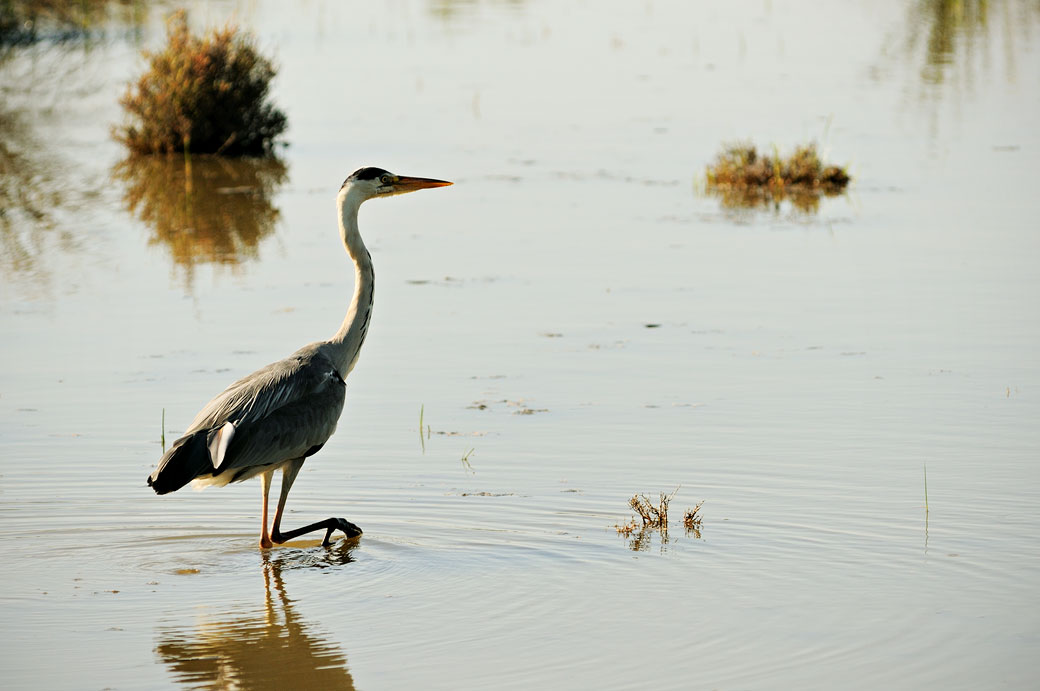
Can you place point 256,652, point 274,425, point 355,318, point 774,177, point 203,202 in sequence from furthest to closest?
point 203,202, point 774,177, point 355,318, point 274,425, point 256,652

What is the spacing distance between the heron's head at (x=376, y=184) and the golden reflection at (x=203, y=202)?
16.3 ft

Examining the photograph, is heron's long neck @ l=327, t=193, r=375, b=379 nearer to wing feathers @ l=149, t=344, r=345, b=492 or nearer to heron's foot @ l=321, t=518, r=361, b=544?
wing feathers @ l=149, t=344, r=345, b=492

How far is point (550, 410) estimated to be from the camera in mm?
8453

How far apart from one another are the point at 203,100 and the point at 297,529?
445 inches

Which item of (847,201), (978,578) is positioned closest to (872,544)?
(978,578)

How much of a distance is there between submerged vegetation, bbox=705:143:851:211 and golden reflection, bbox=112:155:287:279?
14.8 ft

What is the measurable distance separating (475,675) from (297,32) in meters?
26.5

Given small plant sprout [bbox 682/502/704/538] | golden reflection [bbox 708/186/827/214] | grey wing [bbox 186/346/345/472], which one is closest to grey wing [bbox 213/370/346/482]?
grey wing [bbox 186/346/345/472]

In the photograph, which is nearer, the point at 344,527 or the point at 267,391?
the point at 344,527

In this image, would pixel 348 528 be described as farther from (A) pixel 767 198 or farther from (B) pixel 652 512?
(A) pixel 767 198

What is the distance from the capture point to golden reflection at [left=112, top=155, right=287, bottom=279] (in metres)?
13.3

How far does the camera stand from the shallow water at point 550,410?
5.60 metres

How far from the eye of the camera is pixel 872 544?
253 inches

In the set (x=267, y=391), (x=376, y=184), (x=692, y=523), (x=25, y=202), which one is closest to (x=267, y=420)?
(x=267, y=391)
